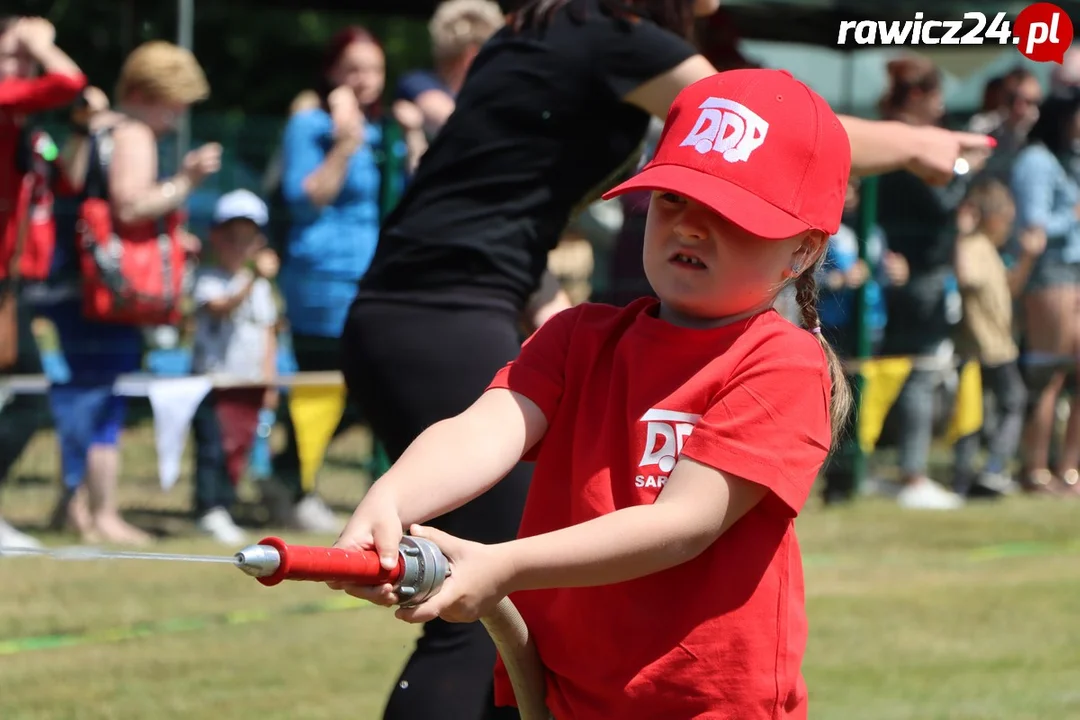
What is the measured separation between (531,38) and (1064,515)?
23.4 feet

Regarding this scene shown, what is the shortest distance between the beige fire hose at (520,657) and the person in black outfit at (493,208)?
26.9 inches

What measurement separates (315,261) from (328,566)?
6654 millimetres

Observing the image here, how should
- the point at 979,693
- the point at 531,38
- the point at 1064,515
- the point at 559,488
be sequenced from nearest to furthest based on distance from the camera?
the point at 559,488
the point at 531,38
the point at 979,693
the point at 1064,515

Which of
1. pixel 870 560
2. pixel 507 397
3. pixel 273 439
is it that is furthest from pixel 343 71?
pixel 507 397

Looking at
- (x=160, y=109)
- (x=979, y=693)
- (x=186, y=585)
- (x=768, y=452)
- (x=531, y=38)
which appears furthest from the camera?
(x=160, y=109)

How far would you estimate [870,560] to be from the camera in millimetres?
7914

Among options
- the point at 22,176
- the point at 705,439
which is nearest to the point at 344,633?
the point at 22,176

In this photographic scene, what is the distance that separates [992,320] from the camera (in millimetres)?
10555

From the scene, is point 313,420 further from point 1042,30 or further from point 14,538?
point 1042,30

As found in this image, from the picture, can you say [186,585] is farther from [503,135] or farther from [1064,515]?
[1064,515]

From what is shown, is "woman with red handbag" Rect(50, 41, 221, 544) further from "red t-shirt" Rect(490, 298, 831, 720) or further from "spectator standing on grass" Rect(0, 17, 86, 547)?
"red t-shirt" Rect(490, 298, 831, 720)

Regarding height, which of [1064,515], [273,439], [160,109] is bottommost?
[1064,515]

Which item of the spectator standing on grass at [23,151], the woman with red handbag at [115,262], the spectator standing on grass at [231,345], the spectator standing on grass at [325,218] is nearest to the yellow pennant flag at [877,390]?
the spectator standing on grass at [325,218]

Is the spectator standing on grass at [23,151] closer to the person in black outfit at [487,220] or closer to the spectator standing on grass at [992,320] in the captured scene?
the person in black outfit at [487,220]
